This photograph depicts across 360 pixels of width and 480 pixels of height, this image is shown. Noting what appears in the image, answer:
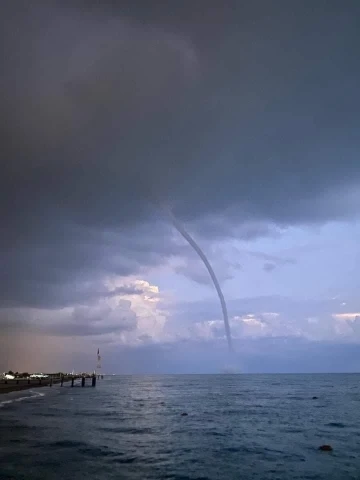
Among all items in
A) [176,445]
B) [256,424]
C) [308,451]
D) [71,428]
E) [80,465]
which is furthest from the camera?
[256,424]

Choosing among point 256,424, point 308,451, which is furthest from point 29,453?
point 256,424

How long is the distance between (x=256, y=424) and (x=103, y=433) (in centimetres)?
1812

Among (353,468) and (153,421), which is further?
(153,421)

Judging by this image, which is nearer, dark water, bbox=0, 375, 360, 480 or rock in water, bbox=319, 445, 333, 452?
dark water, bbox=0, 375, 360, 480

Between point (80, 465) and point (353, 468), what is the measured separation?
17773 mm

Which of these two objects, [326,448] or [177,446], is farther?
[177,446]

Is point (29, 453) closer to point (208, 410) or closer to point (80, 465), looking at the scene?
point (80, 465)

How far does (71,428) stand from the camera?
1791 inches

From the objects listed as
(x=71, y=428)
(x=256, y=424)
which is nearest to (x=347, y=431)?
(x=256, y=424)

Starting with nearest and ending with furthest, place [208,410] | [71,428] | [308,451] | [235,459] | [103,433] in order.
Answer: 1. [235,459]
2. [308,451]
3. [103,433]
4. [71,428]
5. [208,410]

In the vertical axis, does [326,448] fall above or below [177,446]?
below

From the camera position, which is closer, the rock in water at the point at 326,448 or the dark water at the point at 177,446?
the dark water at the point at 177,446

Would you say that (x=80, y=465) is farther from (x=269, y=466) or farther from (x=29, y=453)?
(x=269, y=466)

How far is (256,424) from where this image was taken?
50469 millimetres
